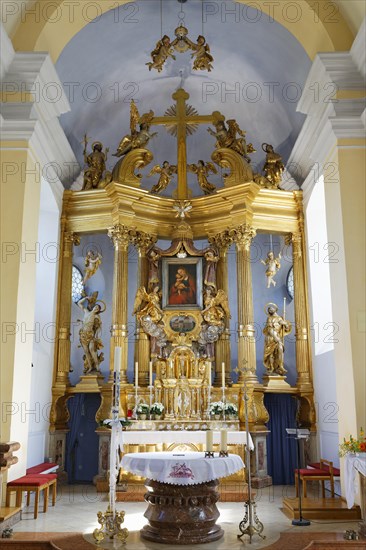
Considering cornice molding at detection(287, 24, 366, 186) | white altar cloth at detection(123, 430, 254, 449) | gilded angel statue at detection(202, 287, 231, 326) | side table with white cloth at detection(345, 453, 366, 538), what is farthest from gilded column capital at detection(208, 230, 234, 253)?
side table with white cloth at detection(345, 453, 366, 538)

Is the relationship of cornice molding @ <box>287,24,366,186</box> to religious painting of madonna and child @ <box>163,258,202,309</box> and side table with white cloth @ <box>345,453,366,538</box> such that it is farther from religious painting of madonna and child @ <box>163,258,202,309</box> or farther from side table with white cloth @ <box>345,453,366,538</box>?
side table with white cloth @ <box>345,453,366,538</box>

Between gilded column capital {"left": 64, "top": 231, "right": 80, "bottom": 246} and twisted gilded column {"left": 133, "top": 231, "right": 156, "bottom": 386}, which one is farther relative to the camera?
gilded column capital {"left": 64, "top": 231, "right": 80, "bottom": 246}

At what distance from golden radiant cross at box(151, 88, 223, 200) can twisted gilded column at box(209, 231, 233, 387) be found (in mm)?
1123

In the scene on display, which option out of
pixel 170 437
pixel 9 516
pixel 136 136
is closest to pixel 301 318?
pixel 170 437

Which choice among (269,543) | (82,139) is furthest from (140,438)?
(82,139)

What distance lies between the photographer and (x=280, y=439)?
12.6m

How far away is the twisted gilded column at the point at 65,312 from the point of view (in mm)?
11193

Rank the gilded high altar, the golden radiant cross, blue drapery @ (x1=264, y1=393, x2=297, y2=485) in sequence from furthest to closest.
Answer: blue drapery @ (x1=264, y1=393, x2=297, y2=485) → the golden radiant cross → the gilded high altar

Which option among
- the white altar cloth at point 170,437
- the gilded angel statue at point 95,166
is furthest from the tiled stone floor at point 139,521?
the gilded angel statue at point 95,166

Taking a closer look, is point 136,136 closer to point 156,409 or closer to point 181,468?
point 156,409

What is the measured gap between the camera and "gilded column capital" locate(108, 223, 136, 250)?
11383mm

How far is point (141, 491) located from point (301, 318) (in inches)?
177

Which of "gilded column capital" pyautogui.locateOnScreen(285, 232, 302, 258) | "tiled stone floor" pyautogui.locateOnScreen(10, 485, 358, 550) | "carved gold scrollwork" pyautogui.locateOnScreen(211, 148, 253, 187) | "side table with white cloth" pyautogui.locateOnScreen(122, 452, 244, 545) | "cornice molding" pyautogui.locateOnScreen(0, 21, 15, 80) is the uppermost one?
"cornice molding" pyautogui.locateOnScreen(0, 21, 15, 80)

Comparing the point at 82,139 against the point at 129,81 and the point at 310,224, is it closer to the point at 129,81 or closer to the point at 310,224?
the point at 129,81
